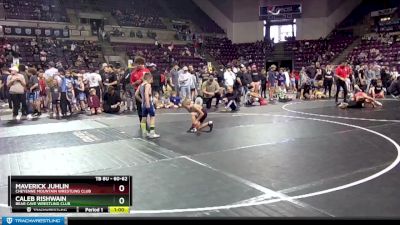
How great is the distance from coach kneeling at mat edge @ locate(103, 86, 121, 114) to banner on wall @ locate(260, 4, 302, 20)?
61.3ft

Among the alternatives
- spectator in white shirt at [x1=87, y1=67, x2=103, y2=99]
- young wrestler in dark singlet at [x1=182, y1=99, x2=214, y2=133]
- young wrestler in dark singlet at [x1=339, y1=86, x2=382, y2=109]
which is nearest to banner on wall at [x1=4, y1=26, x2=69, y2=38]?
spectator in white shirt at [x1=87, y1=67, x2=103, y2=99]

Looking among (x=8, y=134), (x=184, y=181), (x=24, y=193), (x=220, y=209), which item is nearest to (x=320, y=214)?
(x=220, y=209)

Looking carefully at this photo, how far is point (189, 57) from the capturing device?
24391 millimetres

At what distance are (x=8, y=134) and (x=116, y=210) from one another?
5311mm

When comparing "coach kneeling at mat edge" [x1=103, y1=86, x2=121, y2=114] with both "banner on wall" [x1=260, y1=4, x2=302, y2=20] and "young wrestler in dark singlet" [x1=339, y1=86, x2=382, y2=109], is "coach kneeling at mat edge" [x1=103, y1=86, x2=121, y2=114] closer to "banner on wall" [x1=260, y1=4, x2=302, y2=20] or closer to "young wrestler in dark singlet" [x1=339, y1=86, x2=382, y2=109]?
"young wrestler in dark singlet" [x1=339, y1=86, x2=382, y2=109]

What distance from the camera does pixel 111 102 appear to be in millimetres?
10492

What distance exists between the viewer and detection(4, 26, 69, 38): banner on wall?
1961cm

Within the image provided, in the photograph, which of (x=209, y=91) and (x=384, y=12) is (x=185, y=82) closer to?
(x=209, y=91)

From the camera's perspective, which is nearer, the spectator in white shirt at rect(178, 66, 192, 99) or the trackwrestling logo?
the trackwrestling logo

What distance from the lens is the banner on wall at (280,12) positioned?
2633cm

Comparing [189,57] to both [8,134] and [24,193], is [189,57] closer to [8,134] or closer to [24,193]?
[8,134]

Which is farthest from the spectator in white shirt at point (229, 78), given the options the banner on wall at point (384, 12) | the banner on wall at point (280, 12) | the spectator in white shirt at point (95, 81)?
the banner on wall at point (384, 12)
